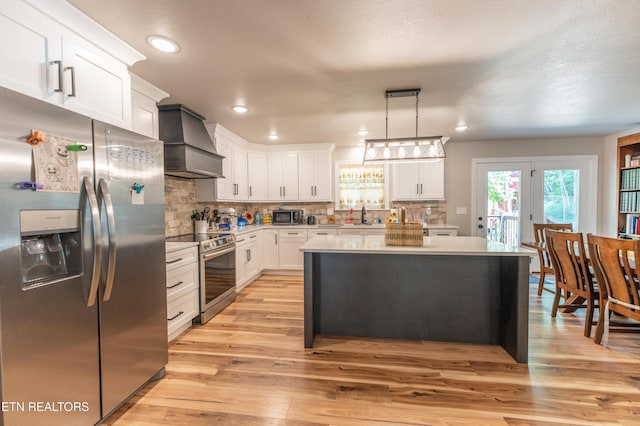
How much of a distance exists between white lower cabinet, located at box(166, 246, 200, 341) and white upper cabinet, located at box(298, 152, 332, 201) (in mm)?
2699

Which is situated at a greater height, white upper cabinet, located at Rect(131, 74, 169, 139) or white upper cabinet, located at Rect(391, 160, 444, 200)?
white upper cabinet, located at Rect(131, 74, 169, 139)

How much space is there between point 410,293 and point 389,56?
6.67 ft

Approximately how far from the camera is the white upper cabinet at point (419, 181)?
507 centimetres

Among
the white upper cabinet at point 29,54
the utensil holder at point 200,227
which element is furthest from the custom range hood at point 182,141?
the white upper cabinet at point 29,54

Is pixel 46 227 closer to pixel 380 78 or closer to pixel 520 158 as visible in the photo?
pixel 380 78

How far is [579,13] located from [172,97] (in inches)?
132

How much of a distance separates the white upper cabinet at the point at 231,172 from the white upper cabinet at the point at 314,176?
1.04 meters

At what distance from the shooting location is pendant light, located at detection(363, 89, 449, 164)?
2823 mm

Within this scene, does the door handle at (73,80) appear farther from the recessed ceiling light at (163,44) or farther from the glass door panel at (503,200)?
the glass door panel at (503,200)

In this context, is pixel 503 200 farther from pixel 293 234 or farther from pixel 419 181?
pixel 293 234

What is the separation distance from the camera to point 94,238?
150cm

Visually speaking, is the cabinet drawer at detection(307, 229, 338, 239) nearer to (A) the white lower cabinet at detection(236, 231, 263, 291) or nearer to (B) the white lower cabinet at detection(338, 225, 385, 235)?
(B) the white lower cabinet at detection(338, 225, 385, 235)

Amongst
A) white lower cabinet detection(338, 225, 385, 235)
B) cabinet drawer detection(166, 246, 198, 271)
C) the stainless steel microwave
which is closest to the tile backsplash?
the stainless steel microwave

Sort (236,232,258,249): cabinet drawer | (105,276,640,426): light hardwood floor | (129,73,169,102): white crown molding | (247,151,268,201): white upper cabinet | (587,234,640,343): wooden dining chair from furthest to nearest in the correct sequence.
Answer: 1. (247,151,268,201): white upper cabinet
2. (236,232,258,249): cabinet drawer
3. (129,73,169,102): white crown molding
4. (587,234,640,343): wooden dining chair
5. (105,276,640,426): light hardwood floor
